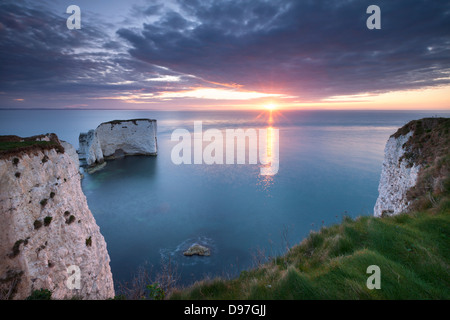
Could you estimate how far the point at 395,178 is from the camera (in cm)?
1572

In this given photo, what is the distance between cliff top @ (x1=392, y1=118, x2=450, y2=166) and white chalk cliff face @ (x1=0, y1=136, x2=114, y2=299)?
20379 millimetres

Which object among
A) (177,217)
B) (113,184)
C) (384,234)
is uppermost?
(384,234)

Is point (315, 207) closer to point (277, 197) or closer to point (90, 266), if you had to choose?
point (277, 197)

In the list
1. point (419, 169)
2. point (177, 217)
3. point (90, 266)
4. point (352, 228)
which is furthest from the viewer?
point (177, 217)

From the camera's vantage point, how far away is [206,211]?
27.7 m

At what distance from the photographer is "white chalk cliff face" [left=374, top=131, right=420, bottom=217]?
14.0 meters

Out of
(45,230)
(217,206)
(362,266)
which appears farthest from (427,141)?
(45,230)

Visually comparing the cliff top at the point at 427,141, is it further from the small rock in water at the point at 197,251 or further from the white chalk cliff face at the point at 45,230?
the white chalk cliff face at the point at 45,230

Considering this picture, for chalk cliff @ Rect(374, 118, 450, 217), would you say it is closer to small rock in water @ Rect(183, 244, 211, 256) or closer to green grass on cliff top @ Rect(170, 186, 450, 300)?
green grass on cliff top @ Rect(170, 186, 450, 300)

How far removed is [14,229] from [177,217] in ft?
62.9

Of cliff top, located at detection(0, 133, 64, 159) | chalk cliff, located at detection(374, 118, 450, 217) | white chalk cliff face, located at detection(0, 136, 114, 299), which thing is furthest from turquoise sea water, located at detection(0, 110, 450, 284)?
cliff top, located at detection(0, 133, 64, 159)

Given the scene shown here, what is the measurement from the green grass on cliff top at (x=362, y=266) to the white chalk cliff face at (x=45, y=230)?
634 cm
